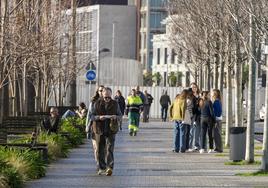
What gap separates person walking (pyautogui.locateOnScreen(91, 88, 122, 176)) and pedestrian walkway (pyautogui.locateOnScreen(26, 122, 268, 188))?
500 millimetres

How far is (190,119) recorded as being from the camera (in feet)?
108

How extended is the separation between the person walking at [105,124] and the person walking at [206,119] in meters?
8.69

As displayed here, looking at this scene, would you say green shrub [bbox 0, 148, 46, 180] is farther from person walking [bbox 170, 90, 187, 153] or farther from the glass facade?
the glass facade

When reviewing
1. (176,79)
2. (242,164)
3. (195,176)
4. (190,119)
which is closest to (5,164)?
(195,176)

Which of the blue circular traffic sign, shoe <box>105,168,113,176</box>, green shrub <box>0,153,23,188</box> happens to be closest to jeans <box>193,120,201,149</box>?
shoe <box>105,168,113,176</box>

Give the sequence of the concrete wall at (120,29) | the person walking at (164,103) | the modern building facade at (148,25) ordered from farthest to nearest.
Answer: the modern building facade at (148,25), the concrete wall at (120,29), the person walking at (164,103)

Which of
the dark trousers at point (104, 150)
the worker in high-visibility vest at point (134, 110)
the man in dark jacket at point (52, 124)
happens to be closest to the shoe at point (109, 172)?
the dark trousers at point (104, 150)

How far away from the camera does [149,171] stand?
2462 cm

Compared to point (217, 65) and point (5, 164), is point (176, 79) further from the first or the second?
point (5, 164)

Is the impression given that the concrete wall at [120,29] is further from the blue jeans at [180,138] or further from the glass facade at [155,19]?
the blue jeans at [180,138]

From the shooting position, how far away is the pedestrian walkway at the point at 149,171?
2142 cm

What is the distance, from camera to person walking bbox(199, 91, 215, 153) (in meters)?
32.5

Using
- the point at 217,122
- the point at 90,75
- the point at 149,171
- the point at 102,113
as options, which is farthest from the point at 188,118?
the point at 90,75

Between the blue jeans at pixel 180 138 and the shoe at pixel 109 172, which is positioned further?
the blue jeans at pixel 180 138
